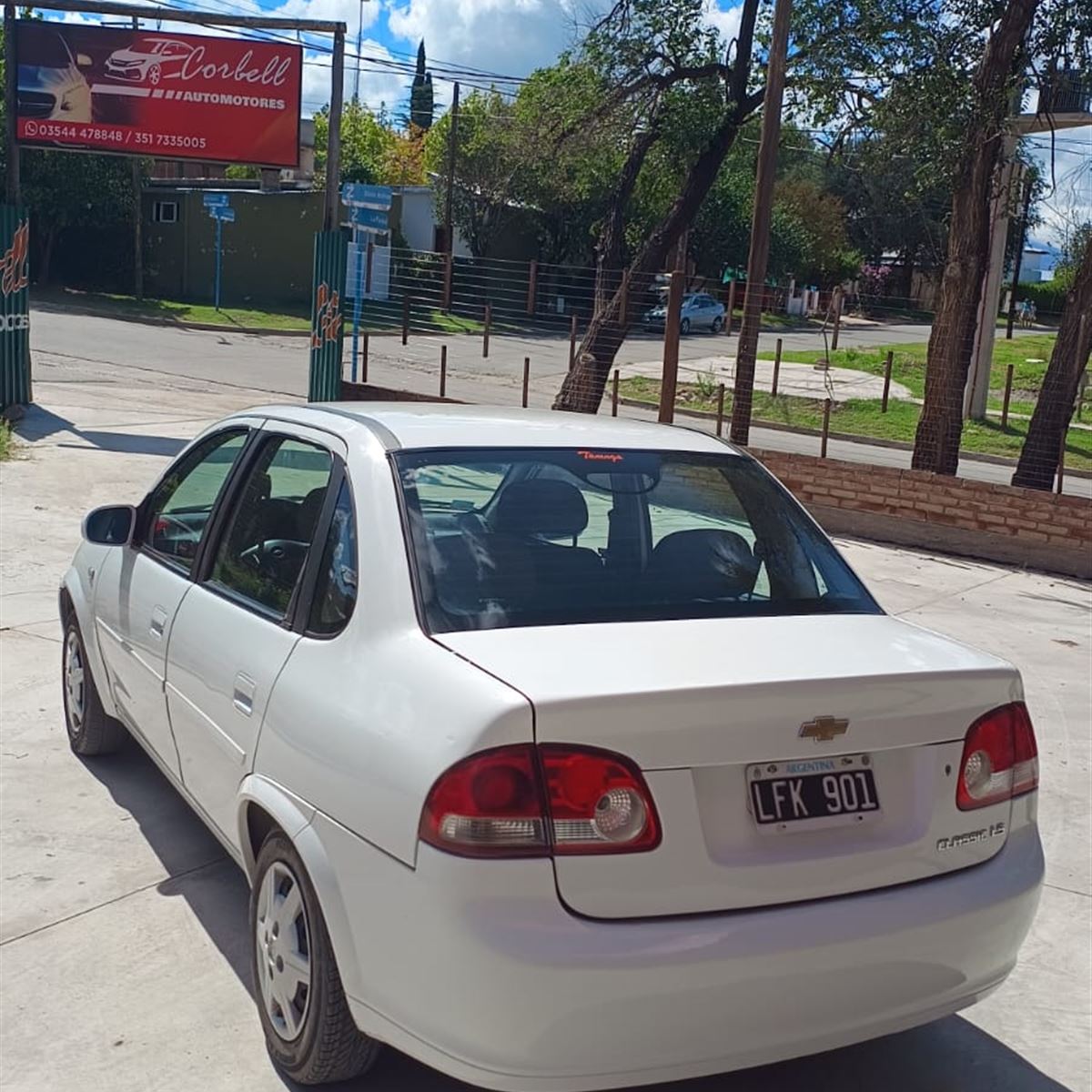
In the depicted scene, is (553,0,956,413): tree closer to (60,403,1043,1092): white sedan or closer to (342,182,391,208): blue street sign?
(342,182,391,208): blue street sign

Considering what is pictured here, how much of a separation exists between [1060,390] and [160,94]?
11.4 m

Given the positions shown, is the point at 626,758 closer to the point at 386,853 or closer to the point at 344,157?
the point at 386,853

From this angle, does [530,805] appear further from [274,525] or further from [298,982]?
[274,525]

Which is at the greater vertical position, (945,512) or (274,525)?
(274,525)

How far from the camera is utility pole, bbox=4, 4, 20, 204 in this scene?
52.6 feet

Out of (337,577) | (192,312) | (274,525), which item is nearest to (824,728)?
(337,577)

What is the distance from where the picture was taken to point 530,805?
106 inches

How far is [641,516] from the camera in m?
4.05

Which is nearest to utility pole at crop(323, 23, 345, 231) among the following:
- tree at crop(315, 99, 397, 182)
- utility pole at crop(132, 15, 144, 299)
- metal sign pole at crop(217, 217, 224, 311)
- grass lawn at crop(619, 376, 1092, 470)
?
grass lawn at crop(619, 376, 1092, 470)

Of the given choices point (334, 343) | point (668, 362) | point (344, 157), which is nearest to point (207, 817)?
point (668, 362)

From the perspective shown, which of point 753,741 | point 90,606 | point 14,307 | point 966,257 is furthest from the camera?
point 14,307

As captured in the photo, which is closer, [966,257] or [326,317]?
[966,257]

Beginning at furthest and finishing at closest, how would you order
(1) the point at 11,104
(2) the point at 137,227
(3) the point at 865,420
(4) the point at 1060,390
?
(2) the point at 137,227 → (3) the point at 865,420 → (1) the point at 11,104 → (4) the point at 1060,390

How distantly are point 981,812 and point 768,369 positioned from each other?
100ft
